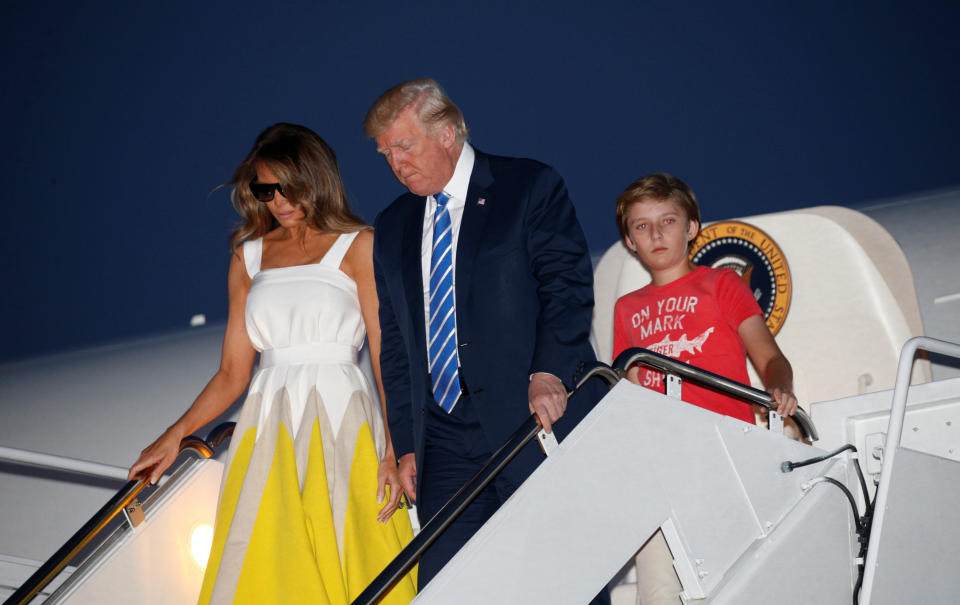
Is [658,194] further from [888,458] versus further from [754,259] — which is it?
[754,259]

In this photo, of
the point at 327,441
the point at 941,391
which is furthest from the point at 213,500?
the point at 941,391

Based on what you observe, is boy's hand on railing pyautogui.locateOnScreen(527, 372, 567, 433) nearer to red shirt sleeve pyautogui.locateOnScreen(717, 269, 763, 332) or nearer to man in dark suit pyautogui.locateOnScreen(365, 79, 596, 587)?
man in dark suit pyautogui.locateOnScreen(365, 79, 596, 587)

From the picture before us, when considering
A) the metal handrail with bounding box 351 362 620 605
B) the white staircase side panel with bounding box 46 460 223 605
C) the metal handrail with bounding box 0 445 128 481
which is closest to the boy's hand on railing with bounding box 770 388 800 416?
the metal handrail with bounding box 351 362 620 605

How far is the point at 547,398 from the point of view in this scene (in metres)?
2.24

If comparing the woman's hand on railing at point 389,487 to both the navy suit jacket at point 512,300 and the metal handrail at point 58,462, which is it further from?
the metal handrail at point 58,462

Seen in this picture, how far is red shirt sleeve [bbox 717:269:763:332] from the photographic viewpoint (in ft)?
10.6

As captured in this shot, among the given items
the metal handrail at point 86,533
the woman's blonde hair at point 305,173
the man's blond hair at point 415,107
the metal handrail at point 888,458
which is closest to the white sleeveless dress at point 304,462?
the woman's blonde hair at point 305,173

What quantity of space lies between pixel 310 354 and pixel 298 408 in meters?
0.18

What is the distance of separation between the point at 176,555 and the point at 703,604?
6.25 ft

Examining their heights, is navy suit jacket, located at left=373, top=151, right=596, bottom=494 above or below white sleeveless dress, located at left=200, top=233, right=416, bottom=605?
above

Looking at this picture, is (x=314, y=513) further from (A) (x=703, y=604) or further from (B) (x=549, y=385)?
(A) (x=703, y=604)

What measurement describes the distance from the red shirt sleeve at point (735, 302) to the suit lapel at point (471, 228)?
3.56ft

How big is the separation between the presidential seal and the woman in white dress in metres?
2.17

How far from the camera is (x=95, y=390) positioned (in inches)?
208
